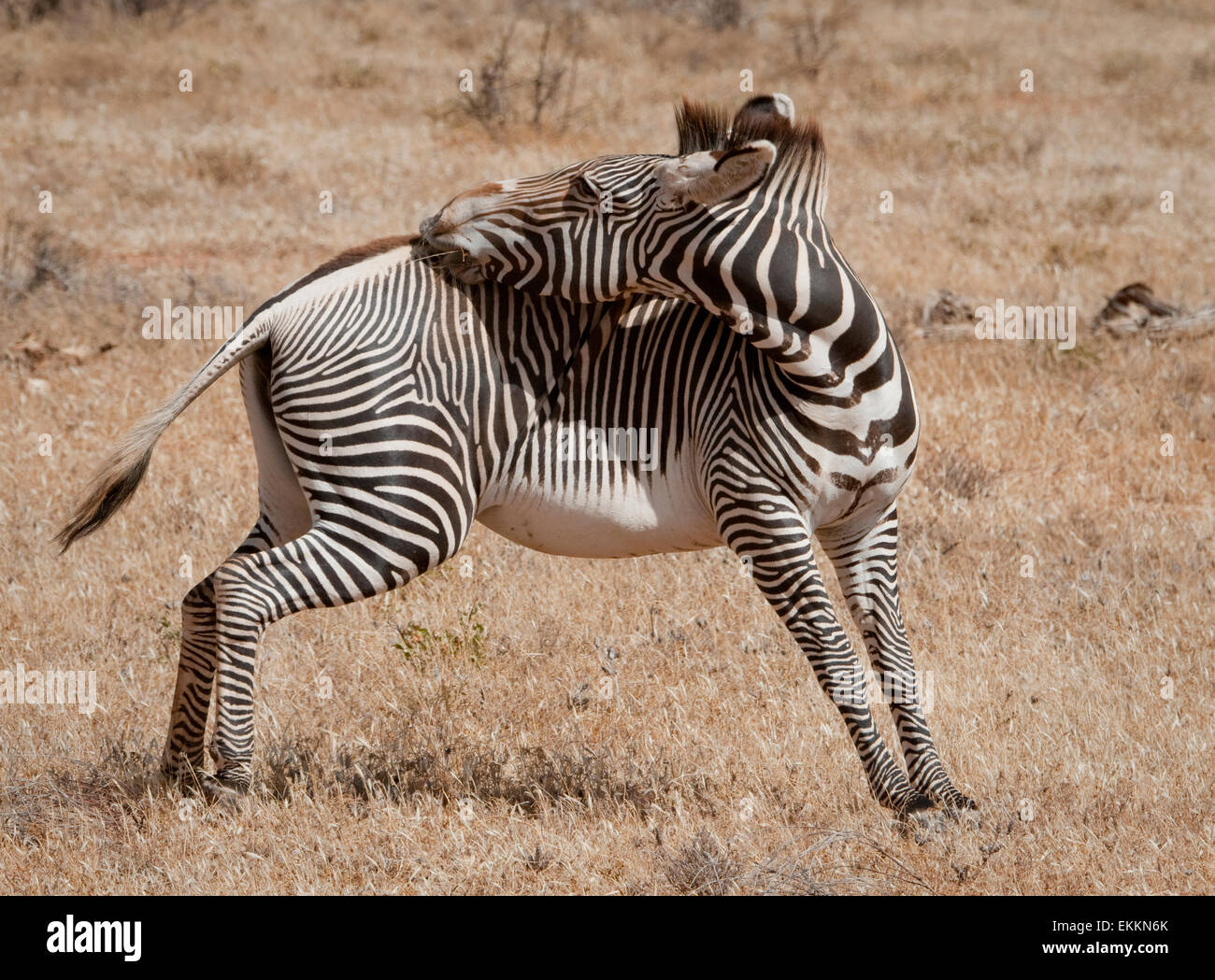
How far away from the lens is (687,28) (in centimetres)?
2567

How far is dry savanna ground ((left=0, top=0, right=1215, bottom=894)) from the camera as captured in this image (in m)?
4.48

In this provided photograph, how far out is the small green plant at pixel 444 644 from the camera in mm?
6000

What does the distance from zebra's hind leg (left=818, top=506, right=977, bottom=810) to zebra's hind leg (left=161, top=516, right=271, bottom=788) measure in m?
2.10

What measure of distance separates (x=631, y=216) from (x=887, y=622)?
1.69 m

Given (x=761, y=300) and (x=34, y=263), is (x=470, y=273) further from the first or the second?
(x=34, y=263)

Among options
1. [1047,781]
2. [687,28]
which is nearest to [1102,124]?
[687,28]

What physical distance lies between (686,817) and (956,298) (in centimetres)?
691

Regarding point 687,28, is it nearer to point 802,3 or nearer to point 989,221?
point 802,3
